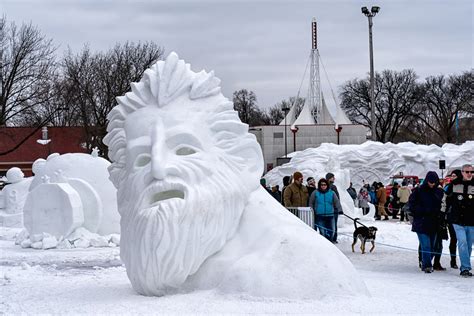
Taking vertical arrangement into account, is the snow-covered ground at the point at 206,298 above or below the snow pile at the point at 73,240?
above

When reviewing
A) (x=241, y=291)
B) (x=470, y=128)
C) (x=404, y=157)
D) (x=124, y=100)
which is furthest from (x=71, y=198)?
(x=470, y=128)

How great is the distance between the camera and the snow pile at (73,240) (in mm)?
14672

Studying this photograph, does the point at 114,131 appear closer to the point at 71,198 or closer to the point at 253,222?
the point at 253,222

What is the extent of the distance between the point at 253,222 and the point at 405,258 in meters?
6.82

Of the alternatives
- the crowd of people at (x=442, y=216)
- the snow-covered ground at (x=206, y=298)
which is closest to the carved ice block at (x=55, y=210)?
the snow-covered ground at (x=206, y=298)

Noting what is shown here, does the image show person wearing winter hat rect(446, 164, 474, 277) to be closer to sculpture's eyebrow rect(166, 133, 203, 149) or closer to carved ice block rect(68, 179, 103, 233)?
sculpture's eyebrow rect(166, 133, 203, 149)

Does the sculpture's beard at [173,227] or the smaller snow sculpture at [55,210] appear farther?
the smaller snow sculpture at [55,210]

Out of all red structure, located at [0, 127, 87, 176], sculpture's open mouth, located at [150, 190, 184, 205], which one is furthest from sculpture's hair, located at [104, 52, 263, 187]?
red structure, located at [0, 127, 87, 176]

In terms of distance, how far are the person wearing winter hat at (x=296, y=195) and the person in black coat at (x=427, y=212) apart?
Result: 3.87 m

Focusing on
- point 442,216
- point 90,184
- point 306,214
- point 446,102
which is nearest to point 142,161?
point 442,216

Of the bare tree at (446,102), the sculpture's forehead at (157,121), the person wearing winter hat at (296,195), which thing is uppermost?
the bare tree at (446,102)

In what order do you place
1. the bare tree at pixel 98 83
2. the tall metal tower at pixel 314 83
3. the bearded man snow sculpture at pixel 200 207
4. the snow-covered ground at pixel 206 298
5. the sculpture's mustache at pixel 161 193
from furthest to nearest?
the tall metal tower at pixel 314 83 → the bare tree at pixel 98 83 → the sculpture's mustache at pixel 161 193 → the bearded man snow sculpture at pixel 200 207 → the snow-covered ground at pixel 206 298

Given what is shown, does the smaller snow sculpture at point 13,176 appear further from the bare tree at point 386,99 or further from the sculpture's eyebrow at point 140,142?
the bare tree at point 386,99

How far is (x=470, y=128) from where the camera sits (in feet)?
204
